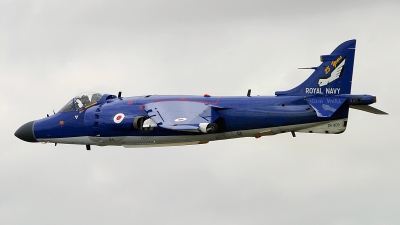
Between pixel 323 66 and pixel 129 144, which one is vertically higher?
pixel 323 66

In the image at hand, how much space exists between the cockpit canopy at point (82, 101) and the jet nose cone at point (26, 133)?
236 cm

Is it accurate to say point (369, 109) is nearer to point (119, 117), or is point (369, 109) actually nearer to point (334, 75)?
point (334, 75)

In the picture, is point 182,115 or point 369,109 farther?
point 182,115

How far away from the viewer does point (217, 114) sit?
55562 millimetres

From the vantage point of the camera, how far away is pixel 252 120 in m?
54.7

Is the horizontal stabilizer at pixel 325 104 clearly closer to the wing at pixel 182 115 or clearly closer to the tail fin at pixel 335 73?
the tail fin at pixel 335 73

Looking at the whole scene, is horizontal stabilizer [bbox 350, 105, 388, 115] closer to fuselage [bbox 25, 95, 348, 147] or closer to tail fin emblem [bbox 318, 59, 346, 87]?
fuselage [bbox 25, 95, 348, 147]

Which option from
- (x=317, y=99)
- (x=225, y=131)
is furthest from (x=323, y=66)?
(x=225, y=131)

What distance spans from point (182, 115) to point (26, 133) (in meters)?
10.4

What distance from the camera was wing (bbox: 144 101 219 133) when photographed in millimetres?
54375

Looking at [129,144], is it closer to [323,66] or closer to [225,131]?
[225,131]

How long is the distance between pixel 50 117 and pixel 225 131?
10660mm

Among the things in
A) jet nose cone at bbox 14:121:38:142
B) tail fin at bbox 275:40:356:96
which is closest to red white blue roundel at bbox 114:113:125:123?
jet nose cone at bbox 14:121:38:142

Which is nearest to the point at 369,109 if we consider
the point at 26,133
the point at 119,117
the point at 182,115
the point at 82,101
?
Answer: the point at 182,115
